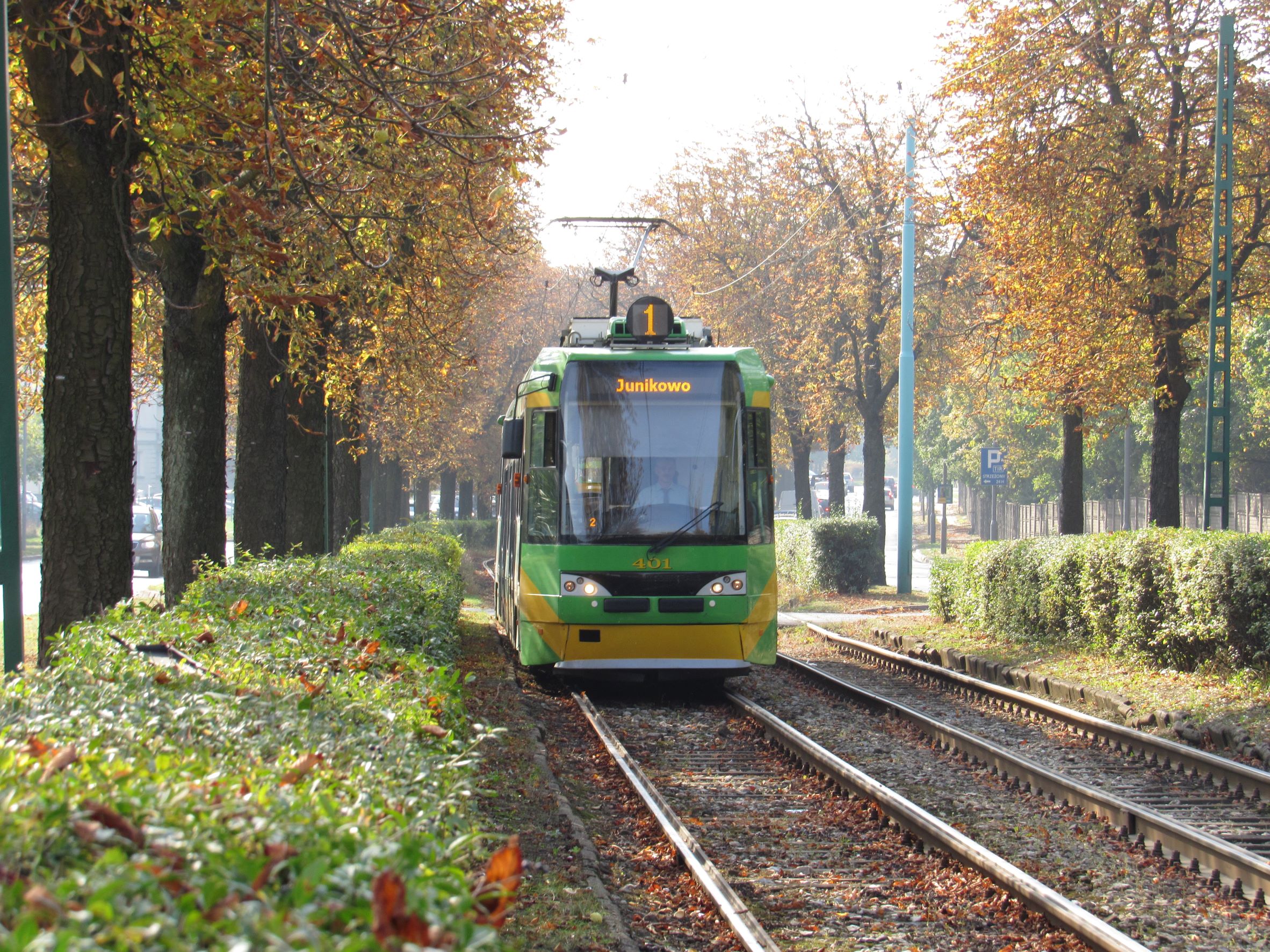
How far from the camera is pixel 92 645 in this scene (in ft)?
19.1

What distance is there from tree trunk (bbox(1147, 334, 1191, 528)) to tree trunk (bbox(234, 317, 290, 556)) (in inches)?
492

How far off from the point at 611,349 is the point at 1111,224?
9759 mm

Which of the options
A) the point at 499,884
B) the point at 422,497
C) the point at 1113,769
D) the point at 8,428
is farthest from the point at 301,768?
the point at 422,497

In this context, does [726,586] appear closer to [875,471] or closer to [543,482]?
[543,482]

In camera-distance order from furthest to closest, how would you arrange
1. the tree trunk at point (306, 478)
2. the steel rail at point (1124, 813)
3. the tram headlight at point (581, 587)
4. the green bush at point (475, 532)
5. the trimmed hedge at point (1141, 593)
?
the green bush at point (475, 532) < the tree trunk at point (306, 478) < the tram headlight at point (581, 587) < the trimmed hedge at point (1141, 593) < the steel rail at point (1124, 813)

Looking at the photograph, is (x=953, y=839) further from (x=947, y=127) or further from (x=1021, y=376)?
(x=947, y=127)

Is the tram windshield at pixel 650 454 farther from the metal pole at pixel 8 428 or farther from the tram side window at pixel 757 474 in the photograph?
the metal pole at pixel 8 428

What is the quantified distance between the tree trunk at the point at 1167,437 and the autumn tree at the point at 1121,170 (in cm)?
2

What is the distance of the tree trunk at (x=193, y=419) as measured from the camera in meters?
12.3

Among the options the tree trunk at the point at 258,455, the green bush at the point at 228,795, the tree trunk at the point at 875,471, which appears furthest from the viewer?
the tree trunk at the point at 875,471

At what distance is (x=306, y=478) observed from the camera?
60.9ft

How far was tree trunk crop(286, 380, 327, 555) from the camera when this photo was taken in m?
18.3

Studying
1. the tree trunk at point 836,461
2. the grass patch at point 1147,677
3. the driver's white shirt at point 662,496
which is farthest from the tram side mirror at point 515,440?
the tree trunk at point 836,461

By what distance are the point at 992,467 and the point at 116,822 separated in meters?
36.2
